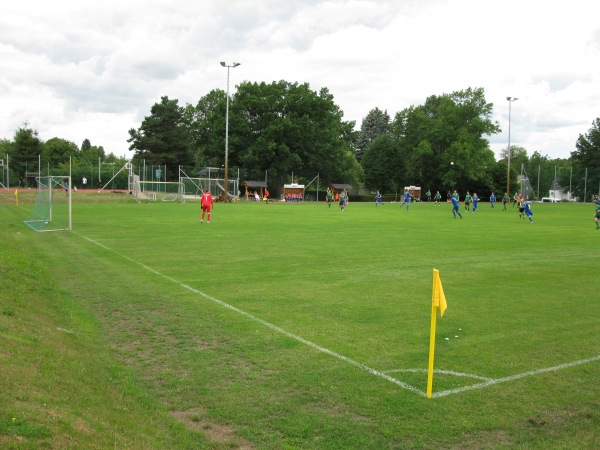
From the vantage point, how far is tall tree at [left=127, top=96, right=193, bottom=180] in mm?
88375

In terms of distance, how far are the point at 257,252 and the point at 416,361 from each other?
1037 cm

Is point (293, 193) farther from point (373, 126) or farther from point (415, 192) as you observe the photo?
point (373, 126)

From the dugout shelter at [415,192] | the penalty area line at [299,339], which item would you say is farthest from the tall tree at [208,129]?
the penalty area line at [299,339]

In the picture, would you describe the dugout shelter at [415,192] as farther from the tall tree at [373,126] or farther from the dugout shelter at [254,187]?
the tall tree at [373,126]

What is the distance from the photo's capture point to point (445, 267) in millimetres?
14383

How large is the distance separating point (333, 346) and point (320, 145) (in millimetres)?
69780

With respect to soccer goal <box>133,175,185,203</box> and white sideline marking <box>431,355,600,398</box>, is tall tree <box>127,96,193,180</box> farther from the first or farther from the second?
white sideline marking <box>431,355,600,398</box>

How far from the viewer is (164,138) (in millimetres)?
89750

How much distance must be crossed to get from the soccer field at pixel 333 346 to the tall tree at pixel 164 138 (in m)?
75.5

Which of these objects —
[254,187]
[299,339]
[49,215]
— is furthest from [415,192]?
[299,339]

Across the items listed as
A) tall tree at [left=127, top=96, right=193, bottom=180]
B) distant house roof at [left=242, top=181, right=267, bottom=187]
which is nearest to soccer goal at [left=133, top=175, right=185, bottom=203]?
distant house roof at [left=242, top=181, right=267, bottom=187]

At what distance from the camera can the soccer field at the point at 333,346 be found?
495 cm

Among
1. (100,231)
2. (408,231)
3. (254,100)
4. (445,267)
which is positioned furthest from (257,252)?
(254,100)

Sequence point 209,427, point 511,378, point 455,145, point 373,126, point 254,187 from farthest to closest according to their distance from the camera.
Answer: point 373,126, point 455,145, point 254,187, point 511,378, point 209,427
